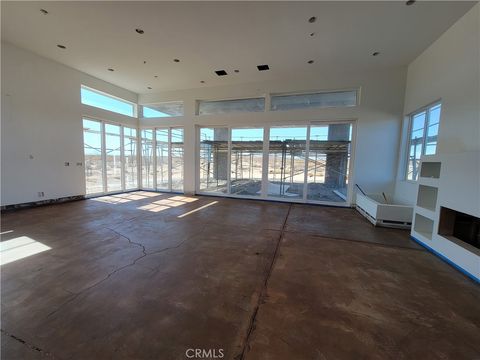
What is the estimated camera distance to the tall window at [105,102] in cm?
551

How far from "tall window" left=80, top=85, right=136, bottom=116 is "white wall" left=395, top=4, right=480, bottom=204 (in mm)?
7926

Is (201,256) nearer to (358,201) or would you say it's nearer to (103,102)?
(358,201)

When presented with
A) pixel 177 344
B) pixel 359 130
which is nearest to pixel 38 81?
pixel 177 344

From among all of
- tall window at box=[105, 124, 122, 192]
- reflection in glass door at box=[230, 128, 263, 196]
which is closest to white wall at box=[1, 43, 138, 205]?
tall window at box=[105, 124, 122, 192]

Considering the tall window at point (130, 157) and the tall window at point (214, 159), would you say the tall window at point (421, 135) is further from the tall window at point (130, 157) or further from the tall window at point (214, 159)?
the tall window at point (130, 157)

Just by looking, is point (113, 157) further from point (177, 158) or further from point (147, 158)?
point (177, 158)

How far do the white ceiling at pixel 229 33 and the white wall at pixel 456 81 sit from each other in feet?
0.68

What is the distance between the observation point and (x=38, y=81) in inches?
177

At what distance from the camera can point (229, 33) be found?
3.53m

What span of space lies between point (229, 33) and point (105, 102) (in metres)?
4.62

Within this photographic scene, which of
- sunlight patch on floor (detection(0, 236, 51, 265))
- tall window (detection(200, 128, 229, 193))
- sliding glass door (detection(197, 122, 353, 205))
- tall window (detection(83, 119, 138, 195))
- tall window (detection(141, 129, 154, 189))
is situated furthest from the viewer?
tall window (detection(141, 129, 154, 189))

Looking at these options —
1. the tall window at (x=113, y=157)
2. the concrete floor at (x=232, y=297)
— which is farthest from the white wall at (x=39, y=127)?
the concrete floor at (x=232, y=297)

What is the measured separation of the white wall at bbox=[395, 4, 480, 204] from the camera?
279 cm

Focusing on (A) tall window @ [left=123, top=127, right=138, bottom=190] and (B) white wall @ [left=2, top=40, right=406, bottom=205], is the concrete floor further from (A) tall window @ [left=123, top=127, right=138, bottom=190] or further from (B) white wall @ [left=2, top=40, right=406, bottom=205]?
(A) tall window @ [left=123, top=127, right=138, bottom=190]
